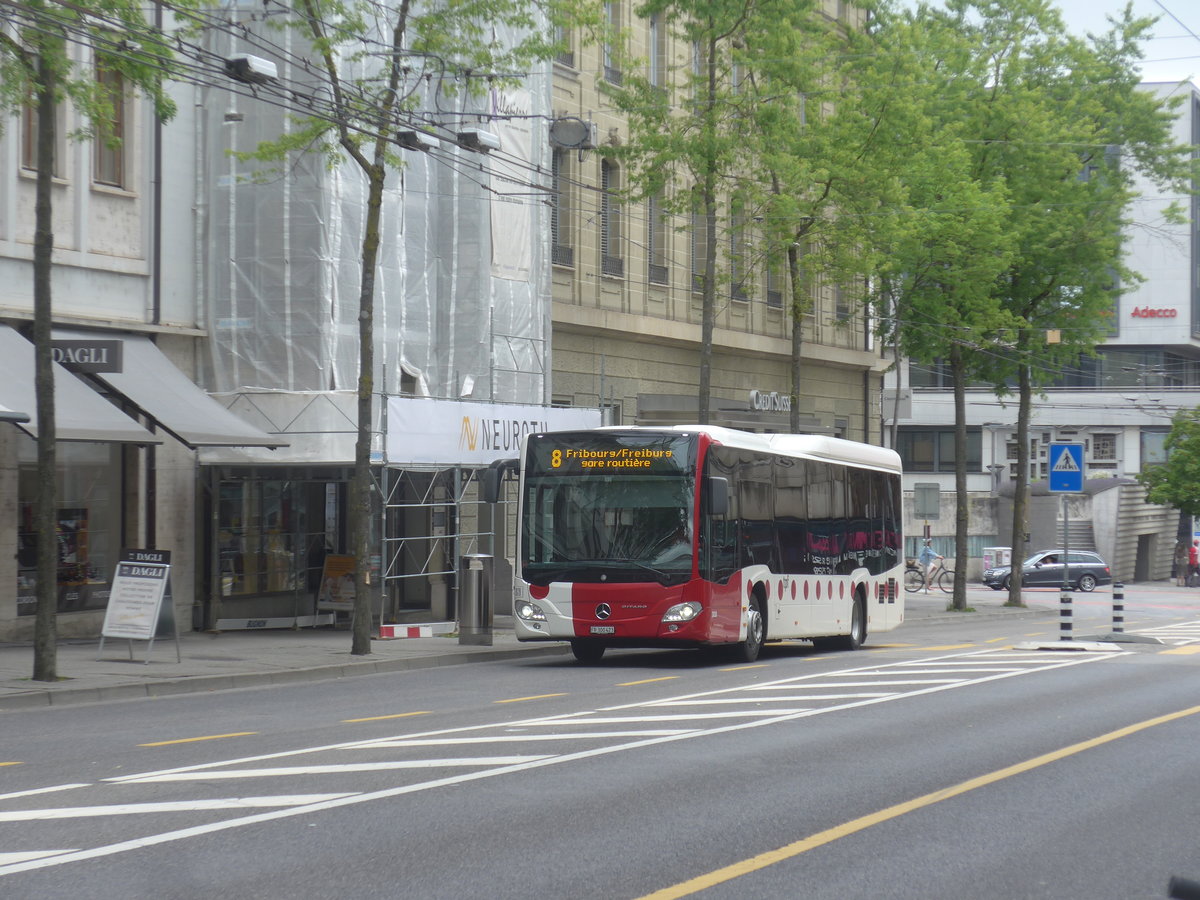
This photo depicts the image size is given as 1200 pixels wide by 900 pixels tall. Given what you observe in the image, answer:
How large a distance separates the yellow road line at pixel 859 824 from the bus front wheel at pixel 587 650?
29.5 feet

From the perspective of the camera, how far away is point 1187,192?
40.8m

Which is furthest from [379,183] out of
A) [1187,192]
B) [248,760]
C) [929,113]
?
[1187,192]

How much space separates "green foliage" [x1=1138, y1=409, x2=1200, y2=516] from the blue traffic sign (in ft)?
150

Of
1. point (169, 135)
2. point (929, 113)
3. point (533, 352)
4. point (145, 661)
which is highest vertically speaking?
point (929, 113)

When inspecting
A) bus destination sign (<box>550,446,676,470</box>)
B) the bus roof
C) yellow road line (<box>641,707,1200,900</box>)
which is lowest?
yellow road line (<box>641,707,1200,900</box>)

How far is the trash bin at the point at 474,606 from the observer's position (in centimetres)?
2348

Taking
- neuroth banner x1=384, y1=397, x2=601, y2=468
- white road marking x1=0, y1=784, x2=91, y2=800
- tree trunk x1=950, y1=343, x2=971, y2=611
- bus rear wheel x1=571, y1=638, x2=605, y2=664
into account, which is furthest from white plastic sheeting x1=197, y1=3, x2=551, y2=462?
tree trunk x1=950, y1=343, x2=971, y2=611

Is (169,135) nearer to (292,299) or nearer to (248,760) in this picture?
(292,299)

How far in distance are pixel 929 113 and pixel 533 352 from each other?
1302cm

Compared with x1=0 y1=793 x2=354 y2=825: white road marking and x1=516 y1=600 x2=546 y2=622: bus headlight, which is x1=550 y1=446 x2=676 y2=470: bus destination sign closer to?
x1=516 y1=600 x2=546 y2=622: bus headlight

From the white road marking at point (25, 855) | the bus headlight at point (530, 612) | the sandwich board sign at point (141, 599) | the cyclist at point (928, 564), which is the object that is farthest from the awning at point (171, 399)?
the cyclist at point (928, 564)

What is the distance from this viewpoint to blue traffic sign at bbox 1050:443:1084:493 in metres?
27.3

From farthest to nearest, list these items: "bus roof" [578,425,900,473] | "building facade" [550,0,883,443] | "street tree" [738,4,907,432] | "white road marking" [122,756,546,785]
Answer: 1. "building facade" [550,0,883,443]
2. "street tree" [738,4,907,432]
3. "bus roof" [578,425,900,473]
4. "white road marking" [122,756,546,785]

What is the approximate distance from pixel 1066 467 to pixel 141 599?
15.8 m
